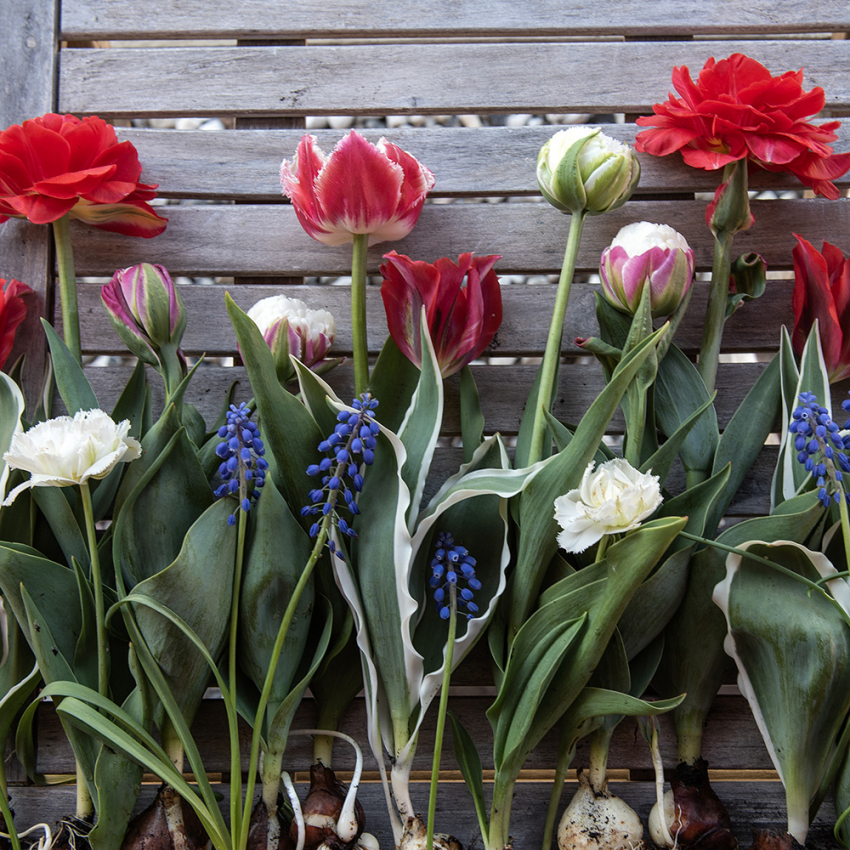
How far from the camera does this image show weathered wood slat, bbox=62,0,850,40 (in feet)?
2.74

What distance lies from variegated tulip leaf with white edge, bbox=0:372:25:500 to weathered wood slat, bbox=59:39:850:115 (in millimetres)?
381

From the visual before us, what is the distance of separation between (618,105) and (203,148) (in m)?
0.49

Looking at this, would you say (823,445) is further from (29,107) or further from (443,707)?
(29,107)

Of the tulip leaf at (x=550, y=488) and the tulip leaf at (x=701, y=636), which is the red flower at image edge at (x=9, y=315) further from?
the tulip leaf at (x=701, y=636)

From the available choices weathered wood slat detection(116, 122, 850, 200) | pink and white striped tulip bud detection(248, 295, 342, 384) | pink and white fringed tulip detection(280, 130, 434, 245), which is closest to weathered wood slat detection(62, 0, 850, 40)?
weathered wood slat detection(116, 122, 850, 200)

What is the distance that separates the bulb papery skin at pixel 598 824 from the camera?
0.60 meters

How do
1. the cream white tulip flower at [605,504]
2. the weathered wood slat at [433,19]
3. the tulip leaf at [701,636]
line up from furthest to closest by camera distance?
1. the weathered wood slat at [433,19]
2. the tulip leaf at [701,636]
3. the cream white tulip flower at [605,504]

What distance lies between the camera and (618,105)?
82 cm

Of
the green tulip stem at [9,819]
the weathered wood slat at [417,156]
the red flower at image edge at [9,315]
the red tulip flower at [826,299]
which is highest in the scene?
the weathered wood slat at [417,156]

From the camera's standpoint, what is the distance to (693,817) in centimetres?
62

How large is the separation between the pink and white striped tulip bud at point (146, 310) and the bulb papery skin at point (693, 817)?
64cm

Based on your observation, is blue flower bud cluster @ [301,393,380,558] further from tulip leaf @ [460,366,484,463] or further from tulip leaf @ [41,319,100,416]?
tulip leaf @ [41,319,100,416]

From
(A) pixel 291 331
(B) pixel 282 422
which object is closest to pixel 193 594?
(B) pixel 282 422

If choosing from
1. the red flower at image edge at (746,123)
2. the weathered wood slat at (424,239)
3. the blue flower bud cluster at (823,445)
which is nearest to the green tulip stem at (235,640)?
the weathered wood slat at (424,239)
